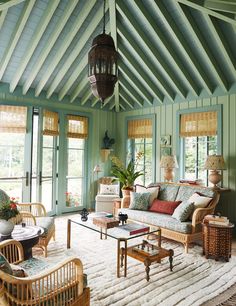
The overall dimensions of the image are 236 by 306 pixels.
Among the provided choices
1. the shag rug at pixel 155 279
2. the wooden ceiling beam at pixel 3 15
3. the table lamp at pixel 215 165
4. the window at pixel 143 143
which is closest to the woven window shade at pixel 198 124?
the table lamp at pixel 215 165

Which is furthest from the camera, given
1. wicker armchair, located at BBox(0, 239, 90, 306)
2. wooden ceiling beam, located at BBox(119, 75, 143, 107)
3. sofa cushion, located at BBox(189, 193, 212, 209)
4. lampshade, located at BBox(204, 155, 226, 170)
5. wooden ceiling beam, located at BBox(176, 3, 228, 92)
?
wooden ceiling beam, located at BBox(119, 75, 143, 107)

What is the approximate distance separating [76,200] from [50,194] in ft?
2.69

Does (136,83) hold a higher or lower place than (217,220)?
higher

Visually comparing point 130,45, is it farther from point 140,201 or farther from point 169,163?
point 140,201

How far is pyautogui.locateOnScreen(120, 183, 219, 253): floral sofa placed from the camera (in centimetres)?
399

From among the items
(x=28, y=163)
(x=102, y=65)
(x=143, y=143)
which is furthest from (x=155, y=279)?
(x=143, y=143)

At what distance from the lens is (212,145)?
543 centimetres

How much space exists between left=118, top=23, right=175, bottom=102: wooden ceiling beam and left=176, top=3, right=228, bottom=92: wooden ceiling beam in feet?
3.80

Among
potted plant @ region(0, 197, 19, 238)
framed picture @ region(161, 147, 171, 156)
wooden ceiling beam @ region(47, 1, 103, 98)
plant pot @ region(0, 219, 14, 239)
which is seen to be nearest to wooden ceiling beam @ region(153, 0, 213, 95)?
wooden ceiling beam @ region(47, 1, 103, 98)

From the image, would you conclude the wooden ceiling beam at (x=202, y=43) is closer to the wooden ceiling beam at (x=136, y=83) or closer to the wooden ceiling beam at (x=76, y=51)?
the wooden ceiling beam at (x=76, y=51)

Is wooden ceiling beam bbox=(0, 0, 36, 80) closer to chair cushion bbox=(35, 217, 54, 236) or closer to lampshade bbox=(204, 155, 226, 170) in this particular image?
chair cushion bbox=(35, 217, 54, 236)

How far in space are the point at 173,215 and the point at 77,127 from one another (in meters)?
3.50

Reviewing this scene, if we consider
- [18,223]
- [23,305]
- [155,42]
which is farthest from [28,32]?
[23,305]

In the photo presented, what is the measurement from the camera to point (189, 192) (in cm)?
482
